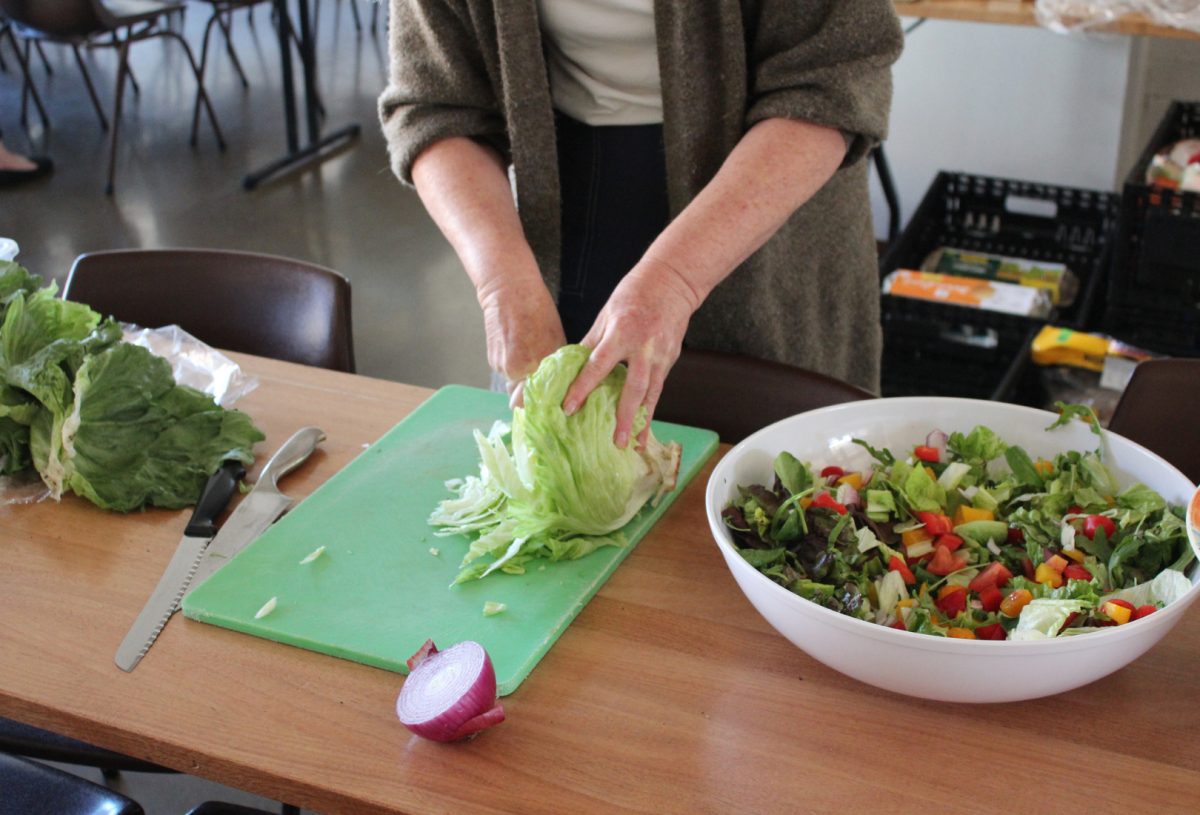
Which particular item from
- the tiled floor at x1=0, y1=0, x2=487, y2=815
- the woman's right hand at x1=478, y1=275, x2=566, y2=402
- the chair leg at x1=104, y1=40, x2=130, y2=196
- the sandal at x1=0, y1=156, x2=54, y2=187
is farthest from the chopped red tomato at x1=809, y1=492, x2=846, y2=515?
the sandal at x1=0, y1=156, x2=54, y2=187

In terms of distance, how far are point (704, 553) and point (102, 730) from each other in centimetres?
64

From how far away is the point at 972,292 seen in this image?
10.4 ft

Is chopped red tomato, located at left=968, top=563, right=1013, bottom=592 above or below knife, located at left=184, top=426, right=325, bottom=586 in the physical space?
above

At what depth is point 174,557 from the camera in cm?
139

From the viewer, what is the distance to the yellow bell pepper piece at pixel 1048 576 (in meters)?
1.19

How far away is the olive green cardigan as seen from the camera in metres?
1.62

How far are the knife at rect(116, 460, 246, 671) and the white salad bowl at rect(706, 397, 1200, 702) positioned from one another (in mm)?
568

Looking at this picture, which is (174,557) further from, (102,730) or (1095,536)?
(1095,536)

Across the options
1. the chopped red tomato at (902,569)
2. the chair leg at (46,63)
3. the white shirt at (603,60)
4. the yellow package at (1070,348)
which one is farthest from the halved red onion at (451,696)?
the chair leg at (46,63)

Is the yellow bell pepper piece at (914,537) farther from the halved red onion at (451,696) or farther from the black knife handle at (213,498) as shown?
the black knife handle at (213,498)

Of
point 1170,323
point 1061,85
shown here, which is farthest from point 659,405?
point 1061,85

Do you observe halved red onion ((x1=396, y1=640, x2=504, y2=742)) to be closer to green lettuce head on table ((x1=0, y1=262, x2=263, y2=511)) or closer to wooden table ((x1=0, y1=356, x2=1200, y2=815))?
wooden table ((x1=0, y1=356, x2=1200, y2=815))

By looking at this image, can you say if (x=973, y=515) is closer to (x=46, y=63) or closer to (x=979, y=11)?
(x=979, y=11)

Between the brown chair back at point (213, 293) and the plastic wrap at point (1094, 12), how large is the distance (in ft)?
6.08
